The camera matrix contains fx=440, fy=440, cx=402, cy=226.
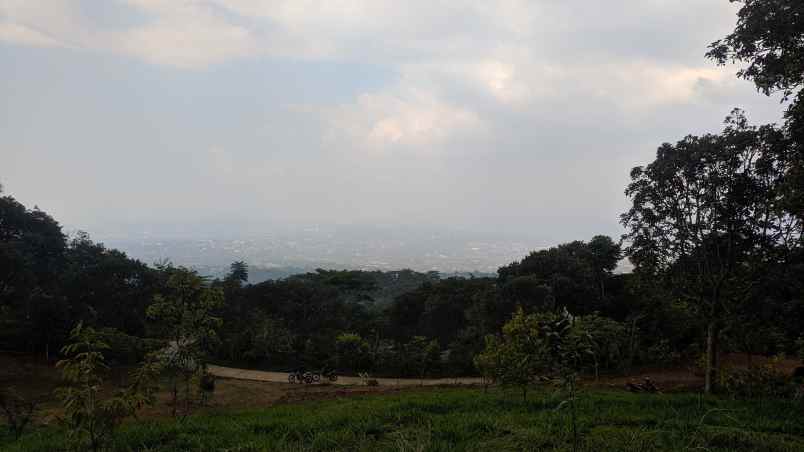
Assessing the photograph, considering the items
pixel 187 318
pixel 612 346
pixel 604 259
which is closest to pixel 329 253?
pixel 604 259

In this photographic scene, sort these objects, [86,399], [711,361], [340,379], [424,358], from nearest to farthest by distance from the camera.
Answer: [86,399] → [711,361] → [340,379] → [424,358]

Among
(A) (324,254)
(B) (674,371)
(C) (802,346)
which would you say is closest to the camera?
(C) (802,346)

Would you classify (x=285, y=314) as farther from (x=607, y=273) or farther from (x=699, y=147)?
(x=699, y=147)

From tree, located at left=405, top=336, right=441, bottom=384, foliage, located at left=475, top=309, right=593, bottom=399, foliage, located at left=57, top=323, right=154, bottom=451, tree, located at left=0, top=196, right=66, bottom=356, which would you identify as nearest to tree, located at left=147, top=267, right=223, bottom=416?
foliage, located at left=57, top=323, right=154, bottom=451

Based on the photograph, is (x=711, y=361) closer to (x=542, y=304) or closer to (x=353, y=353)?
(x=542, y=304)

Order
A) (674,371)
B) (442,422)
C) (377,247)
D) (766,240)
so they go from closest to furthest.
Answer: (442,422) → (766,240) → (674,371) → (377,247)

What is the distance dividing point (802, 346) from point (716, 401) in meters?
2.39

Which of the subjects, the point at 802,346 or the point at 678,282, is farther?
the point at 678,282

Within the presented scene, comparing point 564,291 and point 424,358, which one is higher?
point 564,291

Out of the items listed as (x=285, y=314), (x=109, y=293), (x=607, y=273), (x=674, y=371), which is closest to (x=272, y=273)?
(x=285, y=314)

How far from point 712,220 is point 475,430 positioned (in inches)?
323

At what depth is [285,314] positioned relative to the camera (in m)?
32.4

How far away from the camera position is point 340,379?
20.1 metres

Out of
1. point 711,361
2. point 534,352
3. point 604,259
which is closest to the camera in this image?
point 534,352
